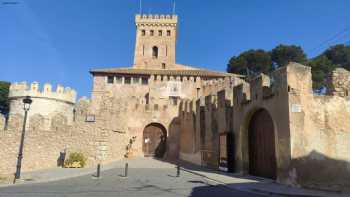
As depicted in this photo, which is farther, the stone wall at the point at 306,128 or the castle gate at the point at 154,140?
the castle gate at the point at 154,140

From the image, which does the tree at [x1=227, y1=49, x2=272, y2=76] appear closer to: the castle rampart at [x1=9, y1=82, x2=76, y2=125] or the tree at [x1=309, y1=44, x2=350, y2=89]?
the tree at [x1=309, y1=44, x2=350, y2=89]

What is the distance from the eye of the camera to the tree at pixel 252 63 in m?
43.7

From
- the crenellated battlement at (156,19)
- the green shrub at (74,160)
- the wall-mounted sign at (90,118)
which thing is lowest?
the green shrub at (74,160)

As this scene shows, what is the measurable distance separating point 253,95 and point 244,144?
7.93 ft

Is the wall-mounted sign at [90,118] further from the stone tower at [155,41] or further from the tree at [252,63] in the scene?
the tree at [252,63]

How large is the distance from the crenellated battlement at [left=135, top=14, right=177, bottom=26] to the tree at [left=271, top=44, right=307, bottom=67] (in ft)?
60.0

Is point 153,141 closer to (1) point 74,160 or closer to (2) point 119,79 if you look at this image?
(1) point 74,160

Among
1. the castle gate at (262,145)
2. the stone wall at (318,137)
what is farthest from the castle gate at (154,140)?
the stone wall at (318,137)

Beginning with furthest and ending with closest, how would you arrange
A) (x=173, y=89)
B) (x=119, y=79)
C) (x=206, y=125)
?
(x=119, y=79) → (x=173, y=89) → (x=206, y=125)

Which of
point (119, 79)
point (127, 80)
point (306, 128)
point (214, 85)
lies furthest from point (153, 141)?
point (306, 128)

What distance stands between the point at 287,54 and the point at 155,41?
72.7ft

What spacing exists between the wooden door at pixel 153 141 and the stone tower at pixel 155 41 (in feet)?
73.4

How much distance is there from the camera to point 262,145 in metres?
11.8

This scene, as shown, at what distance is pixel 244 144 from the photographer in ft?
41.8
